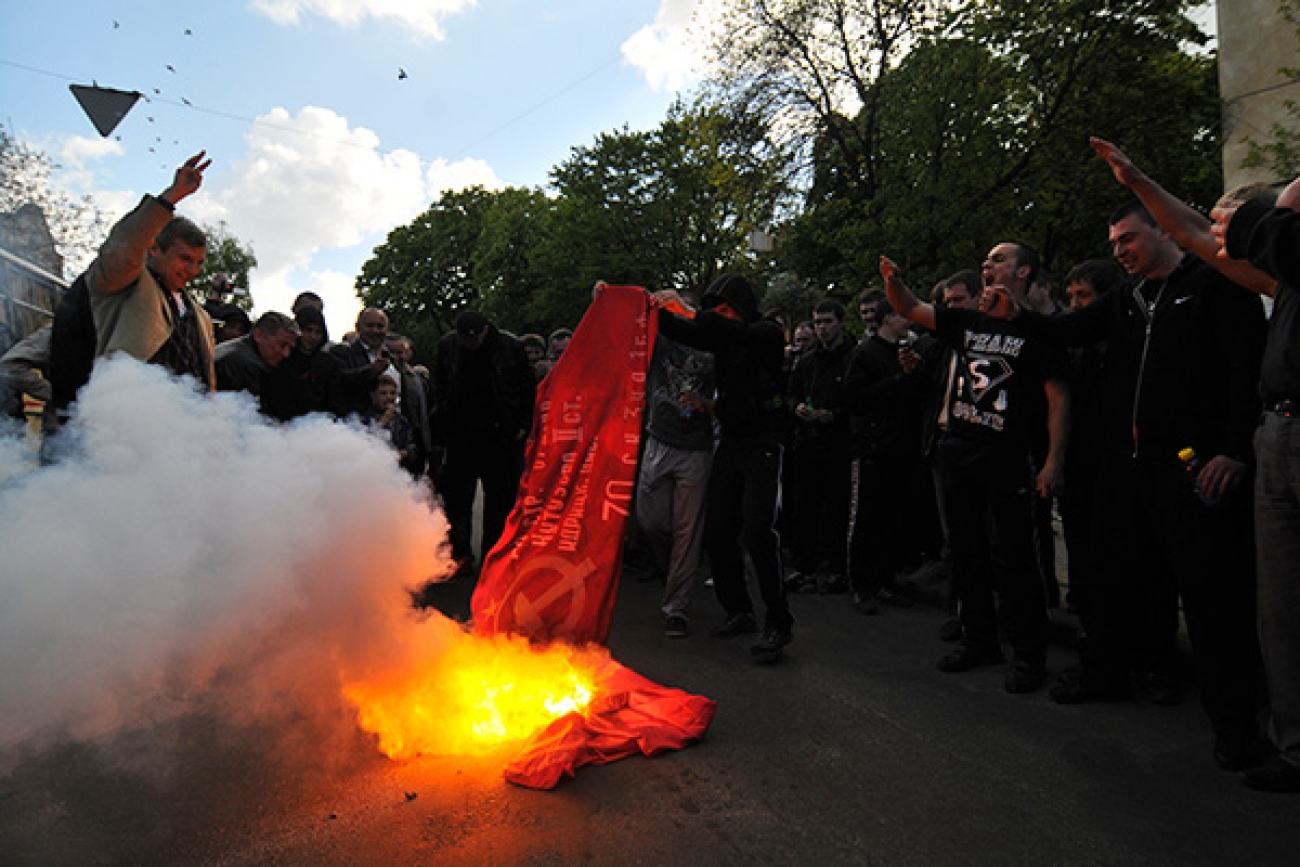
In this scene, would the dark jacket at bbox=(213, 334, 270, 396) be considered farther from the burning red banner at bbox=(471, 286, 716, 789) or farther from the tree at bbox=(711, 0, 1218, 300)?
the tree at bbox=(711, 0, 1218, 300)

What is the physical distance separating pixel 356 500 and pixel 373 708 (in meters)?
0.94

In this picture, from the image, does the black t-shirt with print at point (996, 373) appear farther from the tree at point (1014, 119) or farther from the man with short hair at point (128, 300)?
the tree at point (1014, 119)

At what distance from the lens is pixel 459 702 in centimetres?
341

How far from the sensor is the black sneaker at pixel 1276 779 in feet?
9.68

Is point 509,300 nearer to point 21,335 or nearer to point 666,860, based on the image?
point 21,335

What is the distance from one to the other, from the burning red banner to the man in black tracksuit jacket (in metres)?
2.21

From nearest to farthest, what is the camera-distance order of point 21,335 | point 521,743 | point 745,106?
point 521,743 → point 21,335 → point 745,106

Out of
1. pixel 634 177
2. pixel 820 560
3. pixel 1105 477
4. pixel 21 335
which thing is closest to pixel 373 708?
pixel 1105 477

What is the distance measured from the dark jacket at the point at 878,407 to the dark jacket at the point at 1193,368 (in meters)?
2.28

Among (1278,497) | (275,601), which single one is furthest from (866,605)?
(275,601)

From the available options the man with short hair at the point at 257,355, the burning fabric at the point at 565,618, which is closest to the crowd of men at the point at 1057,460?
the burning fabric at the point at 565,618

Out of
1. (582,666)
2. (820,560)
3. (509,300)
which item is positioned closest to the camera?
(582,666)

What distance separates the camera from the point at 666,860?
2486 mm

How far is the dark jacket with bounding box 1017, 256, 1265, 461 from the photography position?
10.9ft
